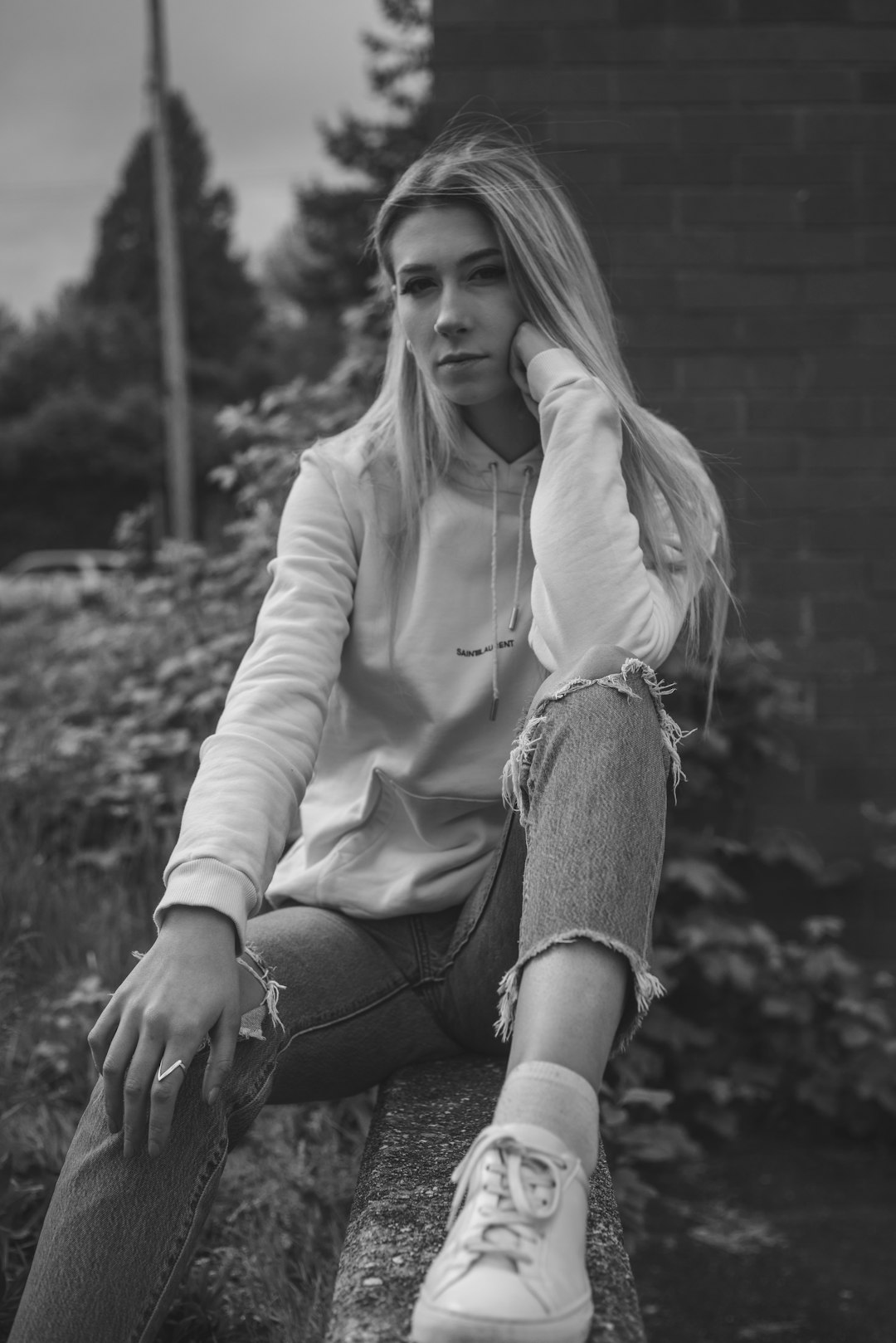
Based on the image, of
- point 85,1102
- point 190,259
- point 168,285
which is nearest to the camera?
point 85,1102

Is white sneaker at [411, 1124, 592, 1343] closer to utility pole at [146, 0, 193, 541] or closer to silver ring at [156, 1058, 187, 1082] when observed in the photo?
silver ring at [156, 1058, 187, 1082]

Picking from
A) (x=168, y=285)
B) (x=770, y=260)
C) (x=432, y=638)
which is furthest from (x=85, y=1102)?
(x=168, y=285)

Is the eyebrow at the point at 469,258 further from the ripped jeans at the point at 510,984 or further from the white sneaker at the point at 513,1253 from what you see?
the white sneaker at the point at 513,1253

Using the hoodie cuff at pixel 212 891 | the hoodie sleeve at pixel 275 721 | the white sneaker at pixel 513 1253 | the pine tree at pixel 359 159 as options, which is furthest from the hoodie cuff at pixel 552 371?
the pine tree at pixel 359 159

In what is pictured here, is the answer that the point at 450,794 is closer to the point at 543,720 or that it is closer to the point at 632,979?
the point at 543,720

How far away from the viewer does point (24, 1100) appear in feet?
7.61

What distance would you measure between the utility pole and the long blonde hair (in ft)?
43.1

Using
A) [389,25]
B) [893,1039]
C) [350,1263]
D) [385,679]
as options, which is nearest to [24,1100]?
[385,679]

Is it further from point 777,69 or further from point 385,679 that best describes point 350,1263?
point 777,69

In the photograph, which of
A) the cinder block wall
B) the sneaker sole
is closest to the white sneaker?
the sneaker sole

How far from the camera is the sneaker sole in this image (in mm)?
1096

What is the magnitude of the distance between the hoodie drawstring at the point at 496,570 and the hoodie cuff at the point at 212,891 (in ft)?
2.01

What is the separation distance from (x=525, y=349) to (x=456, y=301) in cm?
13

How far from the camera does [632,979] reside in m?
1.40
